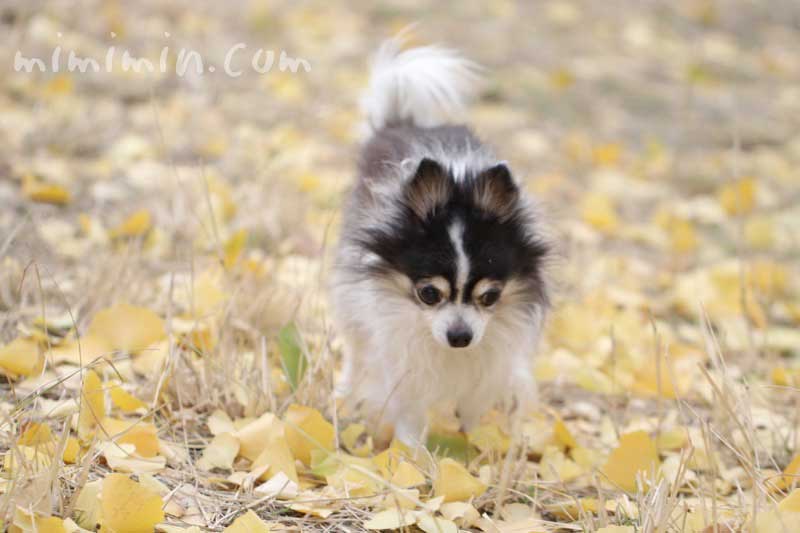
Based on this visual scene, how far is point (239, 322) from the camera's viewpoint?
3.04 metres

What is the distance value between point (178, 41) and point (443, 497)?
4.72 meters

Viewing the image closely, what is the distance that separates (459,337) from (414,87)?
137cm

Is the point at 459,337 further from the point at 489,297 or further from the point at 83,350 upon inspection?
the point at 83,350

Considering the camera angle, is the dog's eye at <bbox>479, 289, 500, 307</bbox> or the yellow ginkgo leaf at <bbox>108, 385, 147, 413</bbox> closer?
the yellow ginkgo leaf at <bbox>108, 385, 147, 413</bbox>

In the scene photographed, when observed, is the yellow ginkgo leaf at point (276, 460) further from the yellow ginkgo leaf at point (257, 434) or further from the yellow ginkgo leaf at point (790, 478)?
the yellow ginkgo leaf at point (790, 478)

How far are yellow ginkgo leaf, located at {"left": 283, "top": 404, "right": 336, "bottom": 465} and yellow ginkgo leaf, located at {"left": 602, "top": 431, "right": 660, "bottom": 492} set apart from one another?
29.5 inches

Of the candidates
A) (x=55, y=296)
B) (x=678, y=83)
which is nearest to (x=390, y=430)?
(x=55, y=296)

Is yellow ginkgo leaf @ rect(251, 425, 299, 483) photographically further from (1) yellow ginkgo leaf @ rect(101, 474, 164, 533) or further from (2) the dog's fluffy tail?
(2) the dog's fluffy tail

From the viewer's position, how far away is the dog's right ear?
8.65 ft

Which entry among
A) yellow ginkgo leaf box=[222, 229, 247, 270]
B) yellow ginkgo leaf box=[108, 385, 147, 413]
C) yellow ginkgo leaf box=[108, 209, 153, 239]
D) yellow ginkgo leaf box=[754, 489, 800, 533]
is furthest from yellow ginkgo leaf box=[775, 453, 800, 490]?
yellow ginkgo leaf box=[108, 209, 153, 239]

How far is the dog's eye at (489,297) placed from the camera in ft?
8.73

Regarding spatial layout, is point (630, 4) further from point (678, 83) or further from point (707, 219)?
point (707, 219)

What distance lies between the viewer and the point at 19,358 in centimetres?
255

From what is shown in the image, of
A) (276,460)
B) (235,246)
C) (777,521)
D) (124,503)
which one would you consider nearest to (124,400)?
(276,460)
